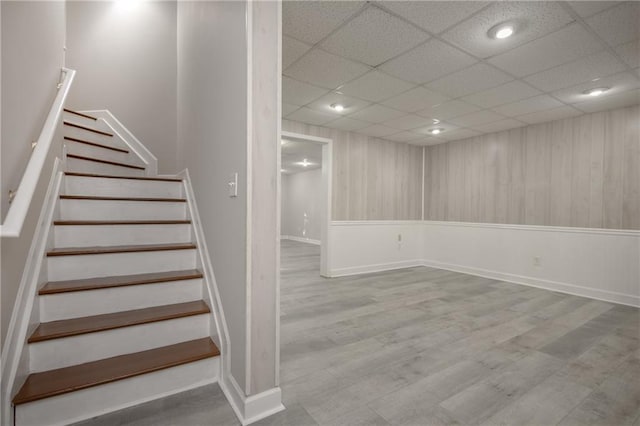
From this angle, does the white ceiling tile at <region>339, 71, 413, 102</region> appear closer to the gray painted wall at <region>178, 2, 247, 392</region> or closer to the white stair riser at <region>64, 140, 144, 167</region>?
the gray painted wall at <region>178, 2, 247, 392</region>

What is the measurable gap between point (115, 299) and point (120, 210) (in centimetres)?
87

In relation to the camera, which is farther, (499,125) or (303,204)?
(303,204)

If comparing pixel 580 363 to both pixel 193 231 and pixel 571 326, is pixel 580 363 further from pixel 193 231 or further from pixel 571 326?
pixel 193 231

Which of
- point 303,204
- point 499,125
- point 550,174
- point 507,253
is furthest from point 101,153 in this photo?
point 303,204

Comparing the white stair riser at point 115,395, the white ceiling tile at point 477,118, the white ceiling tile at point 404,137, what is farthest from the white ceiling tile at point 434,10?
the white ceiling tile at point 404,137

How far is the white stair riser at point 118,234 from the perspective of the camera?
205 centimetres

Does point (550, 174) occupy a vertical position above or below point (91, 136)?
below

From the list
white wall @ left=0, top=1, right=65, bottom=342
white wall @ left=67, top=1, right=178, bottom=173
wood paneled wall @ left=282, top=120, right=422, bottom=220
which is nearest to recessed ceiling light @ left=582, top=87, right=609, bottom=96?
wood paneled wall @ left=282, top=120, right=422, bottom=220

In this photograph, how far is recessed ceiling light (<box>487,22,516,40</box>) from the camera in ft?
7.12

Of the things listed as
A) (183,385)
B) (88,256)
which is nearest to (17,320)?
(88,256)

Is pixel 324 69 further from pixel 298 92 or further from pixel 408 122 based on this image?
pixel 408 122

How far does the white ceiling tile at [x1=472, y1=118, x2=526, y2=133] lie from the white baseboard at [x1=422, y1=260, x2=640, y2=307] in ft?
7.54

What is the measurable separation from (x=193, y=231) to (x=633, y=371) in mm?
3348

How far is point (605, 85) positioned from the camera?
10.2 feet
